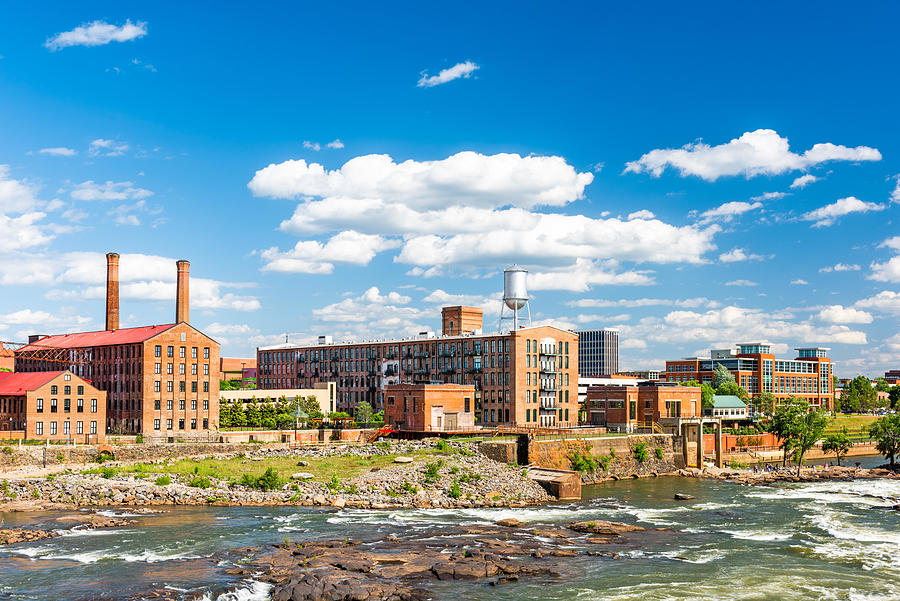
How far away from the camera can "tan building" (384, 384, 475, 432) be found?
97.8 meters

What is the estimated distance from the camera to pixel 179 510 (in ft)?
198

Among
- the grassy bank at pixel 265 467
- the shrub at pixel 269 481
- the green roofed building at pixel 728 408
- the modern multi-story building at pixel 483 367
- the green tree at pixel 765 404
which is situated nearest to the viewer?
the shrub at pixel 269 481

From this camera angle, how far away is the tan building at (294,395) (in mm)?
126169

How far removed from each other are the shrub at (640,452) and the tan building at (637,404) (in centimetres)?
2724

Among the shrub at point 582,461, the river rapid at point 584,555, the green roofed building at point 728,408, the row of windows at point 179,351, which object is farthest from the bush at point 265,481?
the green roofed building at point 728,408

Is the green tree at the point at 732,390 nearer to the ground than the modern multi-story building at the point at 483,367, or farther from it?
nearer to the ground

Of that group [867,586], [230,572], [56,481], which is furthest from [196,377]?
[867,586]

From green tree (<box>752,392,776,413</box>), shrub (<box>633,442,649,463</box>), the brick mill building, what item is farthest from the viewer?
green tree (<box>752,392,776,413</box>)

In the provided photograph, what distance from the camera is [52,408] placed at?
89.1m

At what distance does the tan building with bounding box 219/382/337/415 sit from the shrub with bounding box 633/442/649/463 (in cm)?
5186

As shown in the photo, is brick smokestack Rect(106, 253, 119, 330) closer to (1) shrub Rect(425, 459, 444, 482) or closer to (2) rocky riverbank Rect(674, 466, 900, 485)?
(1) shrub Rect(425, 459, 444, 482)

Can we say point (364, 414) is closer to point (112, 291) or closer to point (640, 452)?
point (112, 291)

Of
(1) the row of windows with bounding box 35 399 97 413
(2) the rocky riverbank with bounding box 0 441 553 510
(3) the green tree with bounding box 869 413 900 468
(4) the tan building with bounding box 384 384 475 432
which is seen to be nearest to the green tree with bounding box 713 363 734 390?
(3) the green tree with bounding box 869 413 900 468

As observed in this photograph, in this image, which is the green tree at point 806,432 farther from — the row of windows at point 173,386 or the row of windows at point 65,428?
the row of windows at point 65,428
